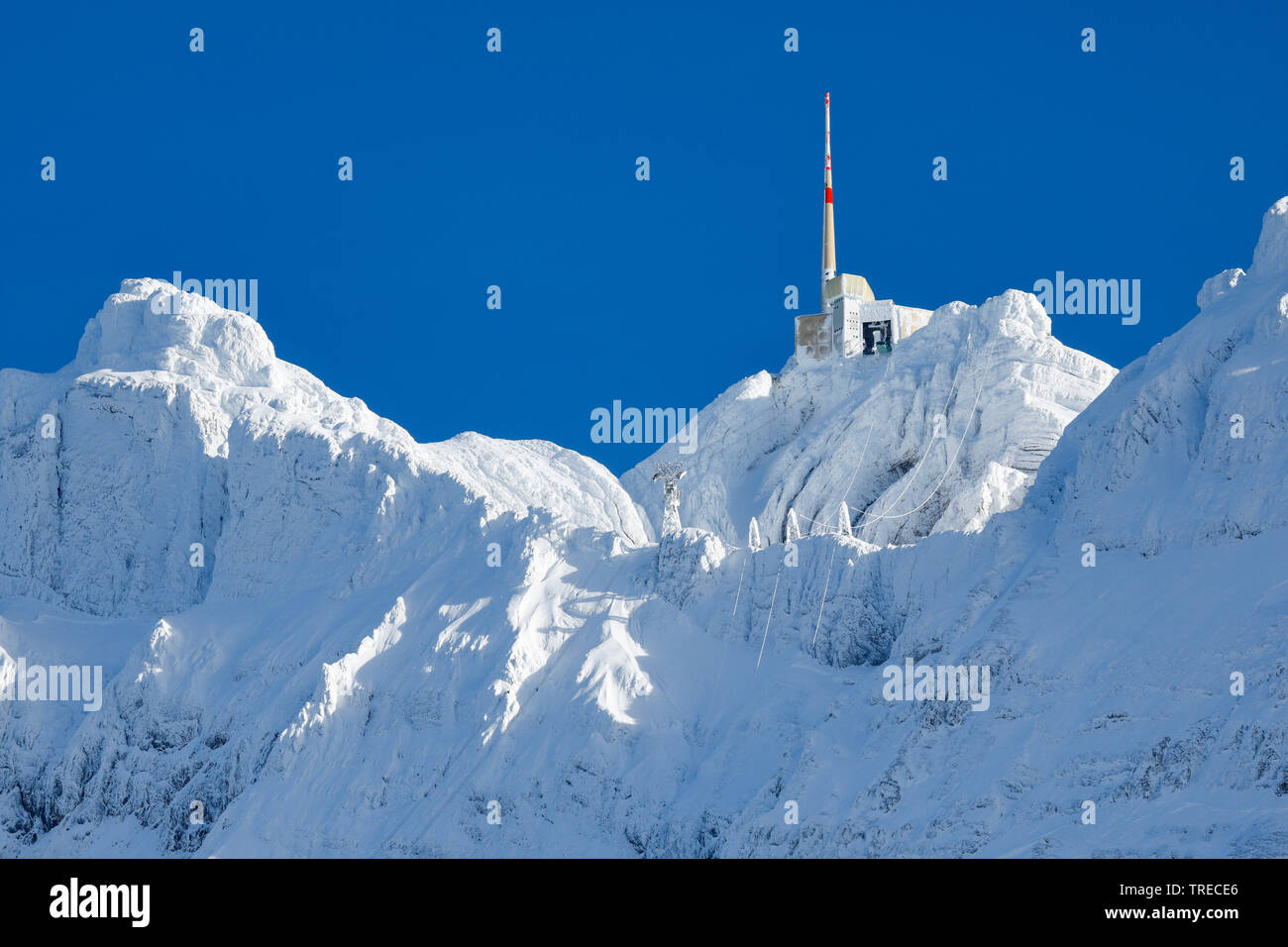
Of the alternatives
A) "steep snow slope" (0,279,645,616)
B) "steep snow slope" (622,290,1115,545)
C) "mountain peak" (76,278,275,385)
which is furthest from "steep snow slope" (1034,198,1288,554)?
"mountain peak" (76,278,275,385)

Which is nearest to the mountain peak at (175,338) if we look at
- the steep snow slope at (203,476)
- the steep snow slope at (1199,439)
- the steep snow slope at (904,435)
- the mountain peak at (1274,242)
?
the steep snow slope at (203,476)

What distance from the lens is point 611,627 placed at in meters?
105

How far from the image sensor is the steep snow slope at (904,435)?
143875 millimetres

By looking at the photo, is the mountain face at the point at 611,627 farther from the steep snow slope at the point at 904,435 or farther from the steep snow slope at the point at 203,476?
the steep snow slope at the point at 904,435

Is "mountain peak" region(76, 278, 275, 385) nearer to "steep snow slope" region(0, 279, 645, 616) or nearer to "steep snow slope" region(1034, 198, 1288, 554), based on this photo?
"steep snow slope" region(0, 279, 645, 616)

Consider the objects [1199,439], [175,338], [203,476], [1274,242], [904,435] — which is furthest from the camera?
[904,435]

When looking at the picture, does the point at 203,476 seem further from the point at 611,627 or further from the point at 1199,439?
the point at 1199,439

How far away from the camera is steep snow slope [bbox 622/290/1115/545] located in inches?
5664

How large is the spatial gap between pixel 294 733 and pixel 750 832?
91.2 ft

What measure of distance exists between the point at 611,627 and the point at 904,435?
53143 millimetres

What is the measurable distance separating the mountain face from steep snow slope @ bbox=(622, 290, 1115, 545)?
0.62 m

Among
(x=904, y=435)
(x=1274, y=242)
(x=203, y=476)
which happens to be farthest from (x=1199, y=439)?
(x=203, y=476)

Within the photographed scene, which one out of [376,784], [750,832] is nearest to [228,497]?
[376,784]

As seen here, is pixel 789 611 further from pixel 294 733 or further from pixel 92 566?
pixel 92 566
